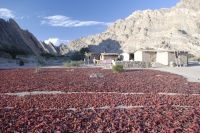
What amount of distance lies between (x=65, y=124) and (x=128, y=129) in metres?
2.11

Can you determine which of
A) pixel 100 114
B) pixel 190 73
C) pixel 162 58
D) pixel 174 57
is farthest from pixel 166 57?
pixel 100 114

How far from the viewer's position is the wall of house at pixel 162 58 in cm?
7081

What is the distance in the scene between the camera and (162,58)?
7275cm

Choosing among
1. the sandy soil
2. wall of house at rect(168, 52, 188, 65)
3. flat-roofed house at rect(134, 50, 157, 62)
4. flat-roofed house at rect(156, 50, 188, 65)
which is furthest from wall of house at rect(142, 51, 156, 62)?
the sandy soil

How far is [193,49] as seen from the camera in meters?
149

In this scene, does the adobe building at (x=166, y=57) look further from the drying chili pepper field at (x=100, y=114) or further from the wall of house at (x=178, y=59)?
the drying chili pepper field at (x=100, y=114)

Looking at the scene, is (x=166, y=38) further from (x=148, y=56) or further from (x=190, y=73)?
(x=190, y=73)

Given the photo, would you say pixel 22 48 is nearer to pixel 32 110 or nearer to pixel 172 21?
pixel 32 110

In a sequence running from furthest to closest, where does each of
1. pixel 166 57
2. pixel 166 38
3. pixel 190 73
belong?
pixel 166 38 → pixel 166 57 → pixel 190 73

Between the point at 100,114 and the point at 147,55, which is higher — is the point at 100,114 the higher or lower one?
the lower one

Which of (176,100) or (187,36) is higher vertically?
(187,36)

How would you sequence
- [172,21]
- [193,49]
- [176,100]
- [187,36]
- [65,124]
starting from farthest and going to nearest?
[172,21]
[187,36]
[193,49]
[176,100]
[65,124]

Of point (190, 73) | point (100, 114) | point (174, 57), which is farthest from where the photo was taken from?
point (174, 57)

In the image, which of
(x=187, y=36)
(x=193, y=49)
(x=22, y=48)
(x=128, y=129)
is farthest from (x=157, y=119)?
(x=187, y=36)
